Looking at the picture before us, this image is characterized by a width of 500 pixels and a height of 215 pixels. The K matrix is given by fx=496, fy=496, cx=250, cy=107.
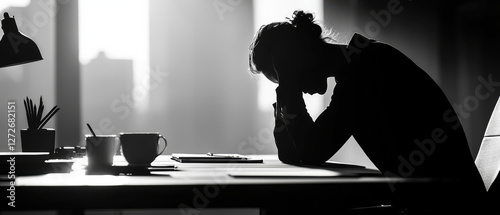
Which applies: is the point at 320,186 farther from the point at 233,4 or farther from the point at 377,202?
the point at 233,4

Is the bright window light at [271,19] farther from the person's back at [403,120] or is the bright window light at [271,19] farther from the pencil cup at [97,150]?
the pencil cup at [97,150]

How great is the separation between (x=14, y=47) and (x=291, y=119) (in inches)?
34.2

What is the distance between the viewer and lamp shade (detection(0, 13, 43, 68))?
1.37m

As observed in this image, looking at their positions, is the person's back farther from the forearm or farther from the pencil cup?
the pencil cup

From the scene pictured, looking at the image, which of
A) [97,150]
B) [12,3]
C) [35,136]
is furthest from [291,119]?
[12,3]

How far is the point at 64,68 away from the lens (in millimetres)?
2916

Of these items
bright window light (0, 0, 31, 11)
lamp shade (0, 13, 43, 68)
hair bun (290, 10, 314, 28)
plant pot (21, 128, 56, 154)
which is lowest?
plant pot (21, 128, 56, 154)

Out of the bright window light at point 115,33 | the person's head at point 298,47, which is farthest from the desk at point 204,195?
the bright window light at point 115,33

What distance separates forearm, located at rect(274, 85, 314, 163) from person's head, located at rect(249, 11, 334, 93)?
0.06 metres

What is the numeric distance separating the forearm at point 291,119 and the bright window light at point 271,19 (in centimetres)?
135

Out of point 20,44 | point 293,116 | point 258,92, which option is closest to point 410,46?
point 258,92

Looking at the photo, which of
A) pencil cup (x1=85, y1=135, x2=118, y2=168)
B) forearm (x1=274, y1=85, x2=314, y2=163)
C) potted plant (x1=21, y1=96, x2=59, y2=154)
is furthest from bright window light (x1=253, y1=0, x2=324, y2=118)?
pencil cup (x1=85, y1=135, x2=118, y2=168)

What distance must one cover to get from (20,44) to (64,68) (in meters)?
1.54

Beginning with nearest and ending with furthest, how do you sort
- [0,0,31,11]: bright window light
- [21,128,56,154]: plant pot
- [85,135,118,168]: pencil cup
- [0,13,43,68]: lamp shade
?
[85,135,118,168]: pencil cup < [0,13,43,68]: lamp shade < [21,128,56,154]: plant pot < [0,0,31,11]: bright window light
